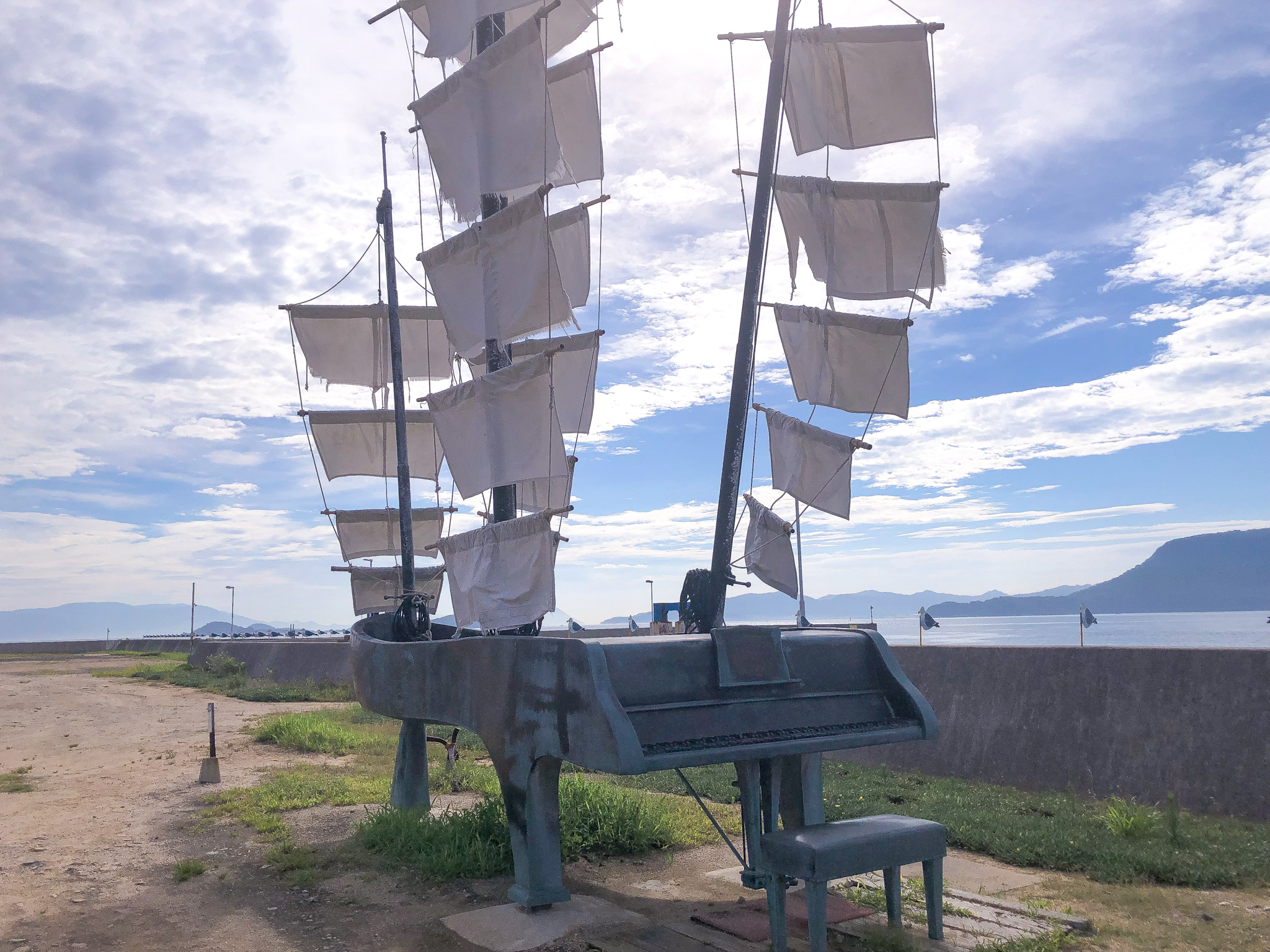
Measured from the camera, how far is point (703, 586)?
23.6 feet

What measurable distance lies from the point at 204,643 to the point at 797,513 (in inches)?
1274

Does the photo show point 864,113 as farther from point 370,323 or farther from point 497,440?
point 370,323

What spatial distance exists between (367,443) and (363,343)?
1942 mm

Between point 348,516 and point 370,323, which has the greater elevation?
point 370,323

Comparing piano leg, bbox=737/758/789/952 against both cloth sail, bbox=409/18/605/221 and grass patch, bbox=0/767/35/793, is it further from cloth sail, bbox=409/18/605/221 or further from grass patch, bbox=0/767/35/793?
grass patch, bbox=0/767/35/793

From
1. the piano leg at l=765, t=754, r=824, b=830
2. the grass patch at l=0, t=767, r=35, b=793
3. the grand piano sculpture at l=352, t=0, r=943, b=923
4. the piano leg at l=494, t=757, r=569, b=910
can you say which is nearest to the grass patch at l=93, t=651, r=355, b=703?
the grass patch at l=0, t=767, r=35, b=793

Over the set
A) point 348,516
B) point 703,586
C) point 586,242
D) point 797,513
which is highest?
point 586,242

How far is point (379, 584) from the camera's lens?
17219mm

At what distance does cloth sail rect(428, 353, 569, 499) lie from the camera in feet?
36.3

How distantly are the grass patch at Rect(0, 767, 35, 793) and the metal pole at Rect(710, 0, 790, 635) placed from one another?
10.3m

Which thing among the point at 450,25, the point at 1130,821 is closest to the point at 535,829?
the point at 1130,821

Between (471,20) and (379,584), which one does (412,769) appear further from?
(471,20)

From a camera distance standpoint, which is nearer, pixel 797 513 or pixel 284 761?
pixel 797 513

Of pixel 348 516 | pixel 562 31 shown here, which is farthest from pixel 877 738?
pixel 348 516
